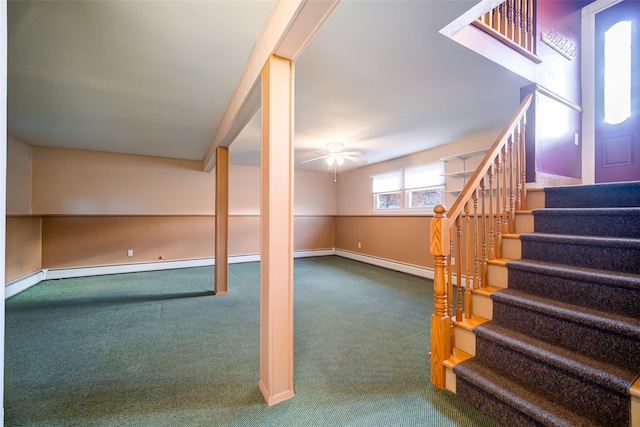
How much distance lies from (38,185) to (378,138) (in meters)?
5.89

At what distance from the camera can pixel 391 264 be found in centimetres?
545

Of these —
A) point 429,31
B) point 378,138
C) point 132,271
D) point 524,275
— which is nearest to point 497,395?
point 524,275

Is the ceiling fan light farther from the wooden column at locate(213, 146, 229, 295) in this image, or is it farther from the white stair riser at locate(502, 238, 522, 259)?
the white stair riser at locate(502, 238, 522, 259)

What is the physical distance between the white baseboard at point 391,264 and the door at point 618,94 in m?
2.58

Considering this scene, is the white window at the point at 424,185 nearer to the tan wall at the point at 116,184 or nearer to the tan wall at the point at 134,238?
the tan wall at the point at 134,238

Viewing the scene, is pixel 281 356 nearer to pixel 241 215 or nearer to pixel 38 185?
pixel 241 215

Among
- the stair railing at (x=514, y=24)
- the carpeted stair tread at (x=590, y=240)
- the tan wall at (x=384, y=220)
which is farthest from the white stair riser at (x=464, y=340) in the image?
the tan wall at (x=384, y=220)

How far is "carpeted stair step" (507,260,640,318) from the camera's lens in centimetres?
142

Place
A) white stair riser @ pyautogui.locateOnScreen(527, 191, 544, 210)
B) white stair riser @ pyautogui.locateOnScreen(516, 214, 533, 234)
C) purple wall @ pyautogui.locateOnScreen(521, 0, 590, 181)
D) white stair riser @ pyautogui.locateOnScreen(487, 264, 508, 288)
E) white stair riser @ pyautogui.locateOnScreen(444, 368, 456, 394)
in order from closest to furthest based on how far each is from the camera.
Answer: white stair riser @ pyautogui.locateOnScreen(444, 368, 456, 394) < white stair riser @ pyautogui.locateOnScreen(487, 264, 508, 288) < white stair riser @ pyautogui.locateOnScreen(516, 214, 533, 234) < white stair riser @ pyautogui.locateOnScreen(527, 191, 544, 210) < purple wall @ pyautogui.locateOnScreen(521, 0, 590, 181)

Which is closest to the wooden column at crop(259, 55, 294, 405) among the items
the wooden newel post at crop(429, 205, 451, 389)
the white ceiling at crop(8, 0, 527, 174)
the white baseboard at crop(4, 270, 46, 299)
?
the white ceiling at crop(8, 0, 527, 174)

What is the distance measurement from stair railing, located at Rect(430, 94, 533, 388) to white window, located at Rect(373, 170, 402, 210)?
2.95 m

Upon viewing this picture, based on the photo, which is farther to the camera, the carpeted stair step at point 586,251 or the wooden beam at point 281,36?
the carpeted stair step at point 586,251

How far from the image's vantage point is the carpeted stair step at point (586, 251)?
1.57 metres

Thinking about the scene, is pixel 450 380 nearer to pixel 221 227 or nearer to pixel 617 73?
pixel 221 227
